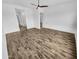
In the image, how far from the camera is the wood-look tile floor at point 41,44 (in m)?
1.45

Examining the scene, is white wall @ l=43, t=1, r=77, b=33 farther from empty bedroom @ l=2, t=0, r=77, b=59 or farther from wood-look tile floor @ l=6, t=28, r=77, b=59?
wood-look tile floor @ l=6, t=28, r=77, b=59

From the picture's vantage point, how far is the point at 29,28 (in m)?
1.68

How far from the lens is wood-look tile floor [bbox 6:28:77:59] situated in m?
1.45

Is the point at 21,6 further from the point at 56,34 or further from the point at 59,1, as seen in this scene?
the point at 56,34

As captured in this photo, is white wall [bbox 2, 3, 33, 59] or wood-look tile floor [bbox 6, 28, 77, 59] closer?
white wall [bbox 2, 3, 33, 59]

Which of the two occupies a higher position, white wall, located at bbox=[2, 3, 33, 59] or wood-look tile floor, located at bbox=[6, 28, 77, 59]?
white wall, located at bbox=[2, 3, 33, 59]

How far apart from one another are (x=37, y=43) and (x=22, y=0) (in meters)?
1.01

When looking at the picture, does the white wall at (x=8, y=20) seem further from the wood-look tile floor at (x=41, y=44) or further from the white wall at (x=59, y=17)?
the white wall at (x=59, y=17)

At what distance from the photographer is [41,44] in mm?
1722

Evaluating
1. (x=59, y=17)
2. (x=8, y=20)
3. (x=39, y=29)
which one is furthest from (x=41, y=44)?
(x=8, y=20)

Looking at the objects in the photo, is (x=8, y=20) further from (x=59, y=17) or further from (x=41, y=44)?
(x=59, y=17)

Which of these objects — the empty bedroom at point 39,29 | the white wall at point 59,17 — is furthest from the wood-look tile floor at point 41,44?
the white wall at point 59,17

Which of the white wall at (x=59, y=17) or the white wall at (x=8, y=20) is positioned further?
the white wall at (x=59, y=17)

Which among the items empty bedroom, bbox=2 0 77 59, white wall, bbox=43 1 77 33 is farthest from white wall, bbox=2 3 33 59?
white wall, bbox=43 1 77 33
